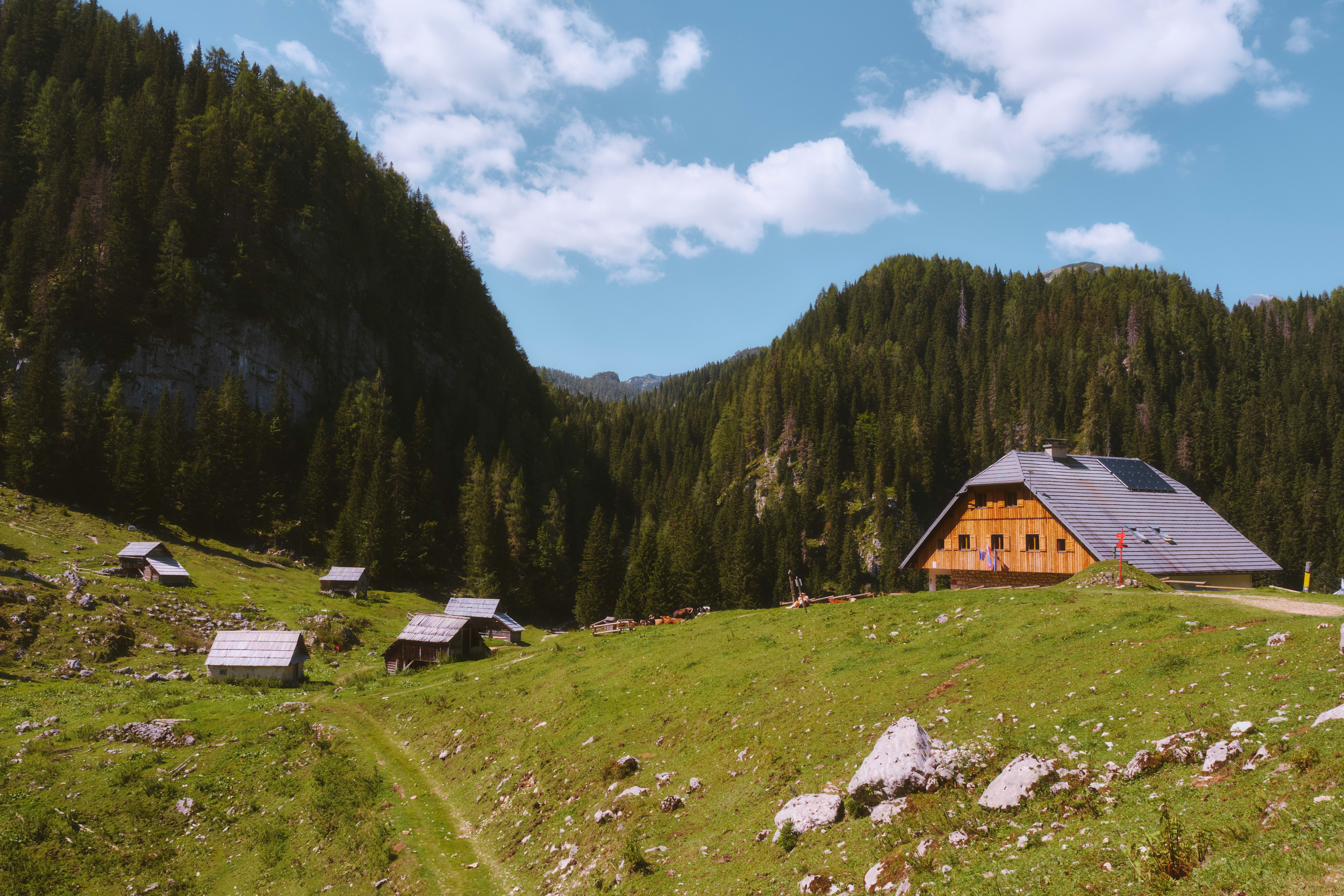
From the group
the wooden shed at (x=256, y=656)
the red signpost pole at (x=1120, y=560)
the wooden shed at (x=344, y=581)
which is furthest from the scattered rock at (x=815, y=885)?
the wooden shed at (x=344, y=581)

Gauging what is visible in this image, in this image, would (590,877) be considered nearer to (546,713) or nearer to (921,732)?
(921,732)

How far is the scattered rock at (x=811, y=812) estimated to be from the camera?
1387 centimetres

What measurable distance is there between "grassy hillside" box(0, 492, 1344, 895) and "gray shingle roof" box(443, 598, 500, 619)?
28.3 meters

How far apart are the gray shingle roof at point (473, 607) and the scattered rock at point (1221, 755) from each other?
66167 mm

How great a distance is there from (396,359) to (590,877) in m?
140

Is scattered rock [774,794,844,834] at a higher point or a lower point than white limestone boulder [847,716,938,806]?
lower

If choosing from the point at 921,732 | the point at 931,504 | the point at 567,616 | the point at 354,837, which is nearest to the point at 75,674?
the point at 354,837

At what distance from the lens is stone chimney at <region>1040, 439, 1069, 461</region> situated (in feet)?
149

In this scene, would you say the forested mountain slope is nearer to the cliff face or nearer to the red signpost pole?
the cliff face

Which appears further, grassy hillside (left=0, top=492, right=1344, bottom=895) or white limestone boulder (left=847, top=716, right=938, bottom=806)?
white limestone boulder (left=847, top=716, right=938, bottom=806)

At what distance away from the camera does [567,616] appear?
113812 millimetres

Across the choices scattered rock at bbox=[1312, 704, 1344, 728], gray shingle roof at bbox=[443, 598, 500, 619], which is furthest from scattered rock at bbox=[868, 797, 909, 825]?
gray shingle roof at bbox=[443, 598, 500, 619]

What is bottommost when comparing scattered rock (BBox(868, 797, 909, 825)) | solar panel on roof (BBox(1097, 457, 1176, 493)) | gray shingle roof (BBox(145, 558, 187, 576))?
gray shingle roof (BBox(145, 558, 187, 576))

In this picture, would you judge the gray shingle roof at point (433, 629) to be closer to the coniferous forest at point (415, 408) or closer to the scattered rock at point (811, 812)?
the coniferous forest at point (415, 408)
